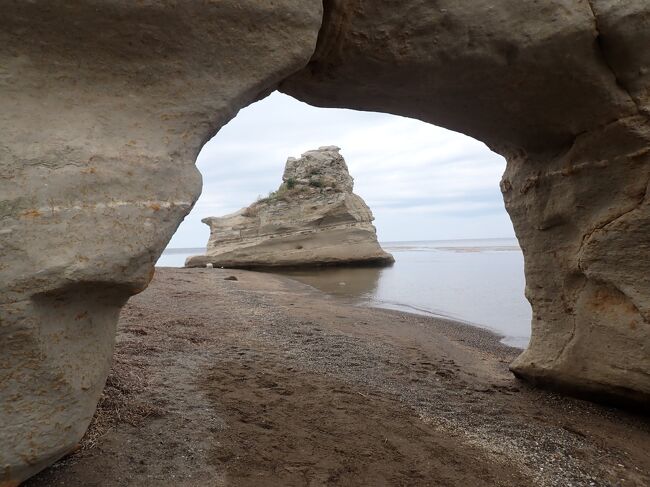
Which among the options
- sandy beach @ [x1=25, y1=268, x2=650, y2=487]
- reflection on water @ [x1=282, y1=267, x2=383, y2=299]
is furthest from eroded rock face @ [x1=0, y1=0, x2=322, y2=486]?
reflection on water @ [x1=282, y1=267, x2=383, y2=299]

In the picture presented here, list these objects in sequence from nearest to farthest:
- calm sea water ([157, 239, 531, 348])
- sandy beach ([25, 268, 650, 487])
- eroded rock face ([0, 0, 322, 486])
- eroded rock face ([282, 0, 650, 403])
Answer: eroded rock face ([0, 0, 322, 486]) → sandy beach ([25, 268, 650, 487]) → eroded rock face ([282, 0, 650, 403]) → calm sea water ([157, 239, 531, 348])

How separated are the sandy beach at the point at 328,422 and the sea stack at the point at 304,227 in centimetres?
1317

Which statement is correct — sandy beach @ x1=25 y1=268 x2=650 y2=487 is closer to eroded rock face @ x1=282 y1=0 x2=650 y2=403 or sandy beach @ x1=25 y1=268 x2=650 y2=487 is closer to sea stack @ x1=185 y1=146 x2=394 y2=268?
eroded rock face @ x1=282 y1=0 x2=650 y2=403

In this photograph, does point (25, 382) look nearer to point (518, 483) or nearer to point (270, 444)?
point (270, 444)

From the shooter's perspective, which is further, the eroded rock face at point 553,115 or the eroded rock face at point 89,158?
the eroded rock face at point 553,115

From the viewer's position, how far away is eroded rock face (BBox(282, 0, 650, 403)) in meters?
2.62

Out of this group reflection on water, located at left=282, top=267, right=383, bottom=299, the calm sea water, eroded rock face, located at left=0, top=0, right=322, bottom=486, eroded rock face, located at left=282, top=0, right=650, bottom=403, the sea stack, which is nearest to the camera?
eroded rock face, located at left=0, top=0, right=322, bottom=486

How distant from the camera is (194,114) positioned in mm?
2105

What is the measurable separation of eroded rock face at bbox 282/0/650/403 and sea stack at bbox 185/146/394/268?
46.9 ft

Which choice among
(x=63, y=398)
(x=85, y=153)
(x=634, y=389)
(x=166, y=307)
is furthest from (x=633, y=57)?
(x=166, y=307)

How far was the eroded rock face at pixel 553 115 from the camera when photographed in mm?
2623

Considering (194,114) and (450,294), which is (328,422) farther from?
(450,294)

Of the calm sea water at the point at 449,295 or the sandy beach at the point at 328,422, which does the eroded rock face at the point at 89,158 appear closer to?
the sandy beach at the point at 328,422

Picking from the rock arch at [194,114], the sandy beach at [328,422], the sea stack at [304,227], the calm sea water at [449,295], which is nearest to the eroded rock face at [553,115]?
the rock arch at [194,114]
